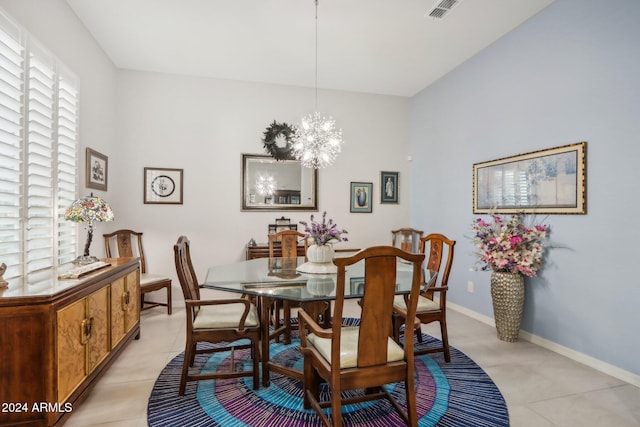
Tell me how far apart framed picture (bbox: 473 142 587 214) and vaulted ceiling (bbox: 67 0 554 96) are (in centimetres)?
140

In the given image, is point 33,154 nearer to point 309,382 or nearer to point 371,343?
point 309,382

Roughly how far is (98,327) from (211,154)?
2786mm

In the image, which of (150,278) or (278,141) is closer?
(150,278)

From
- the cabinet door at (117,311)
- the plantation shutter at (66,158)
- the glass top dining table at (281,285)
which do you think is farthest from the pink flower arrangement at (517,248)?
the plantation shutter at (66,158)

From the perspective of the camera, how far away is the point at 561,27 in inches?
117

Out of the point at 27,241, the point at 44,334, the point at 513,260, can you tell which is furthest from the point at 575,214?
the point at 27,241

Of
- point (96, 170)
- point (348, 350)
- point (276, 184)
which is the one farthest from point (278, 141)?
point (348, 350)

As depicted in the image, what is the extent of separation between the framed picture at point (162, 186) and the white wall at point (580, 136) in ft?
12.6

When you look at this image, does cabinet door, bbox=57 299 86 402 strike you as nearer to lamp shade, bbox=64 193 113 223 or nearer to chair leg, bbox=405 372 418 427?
lamp shade, bbox=64 193 113 223

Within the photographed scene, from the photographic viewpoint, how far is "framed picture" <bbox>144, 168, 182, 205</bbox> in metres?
4.38

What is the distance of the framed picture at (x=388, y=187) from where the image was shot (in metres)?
5.25

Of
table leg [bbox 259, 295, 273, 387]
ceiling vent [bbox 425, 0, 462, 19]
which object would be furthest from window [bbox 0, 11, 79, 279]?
ceiling vent [bbox 425, 0, 462, 19]

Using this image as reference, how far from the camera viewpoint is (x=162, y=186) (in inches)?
174

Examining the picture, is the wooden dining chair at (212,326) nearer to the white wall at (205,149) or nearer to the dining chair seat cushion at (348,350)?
the dining chair seat cushion at (348,350)
